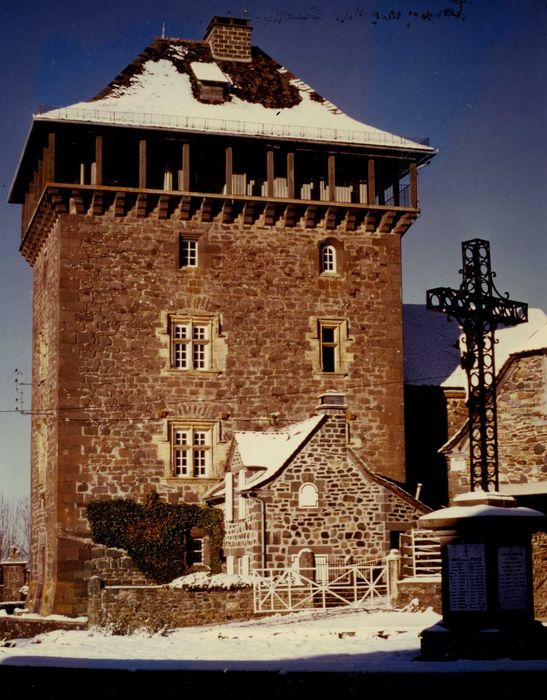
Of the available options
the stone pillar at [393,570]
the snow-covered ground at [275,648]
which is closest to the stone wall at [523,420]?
the stone pillar at [393,570]

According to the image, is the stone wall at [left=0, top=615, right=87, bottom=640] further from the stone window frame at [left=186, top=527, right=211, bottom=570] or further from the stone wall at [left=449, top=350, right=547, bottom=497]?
the stone wall at [left=449, top=350, right=547, bottom=497]

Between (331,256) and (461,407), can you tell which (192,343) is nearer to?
(331,256)

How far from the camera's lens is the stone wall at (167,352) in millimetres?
36469

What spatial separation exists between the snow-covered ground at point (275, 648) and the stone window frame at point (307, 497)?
4.39 m

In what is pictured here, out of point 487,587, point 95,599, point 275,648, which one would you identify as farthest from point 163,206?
point 487,587

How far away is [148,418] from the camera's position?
37.0 metres

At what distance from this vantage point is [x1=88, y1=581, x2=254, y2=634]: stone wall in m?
28.7

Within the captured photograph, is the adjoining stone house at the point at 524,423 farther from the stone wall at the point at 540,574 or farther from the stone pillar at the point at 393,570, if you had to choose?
the stone pillar at the point at 393,570

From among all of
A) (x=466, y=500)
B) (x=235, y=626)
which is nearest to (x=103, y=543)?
(x=235, y=626)

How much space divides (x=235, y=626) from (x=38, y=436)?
48.4 feet

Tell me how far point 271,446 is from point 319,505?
9.07 ft

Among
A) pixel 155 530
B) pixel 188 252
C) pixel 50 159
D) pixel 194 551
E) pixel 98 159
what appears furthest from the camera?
pixel 188 252

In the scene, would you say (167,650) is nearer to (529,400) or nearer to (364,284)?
(529,400)

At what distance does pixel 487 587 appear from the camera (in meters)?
20.5
